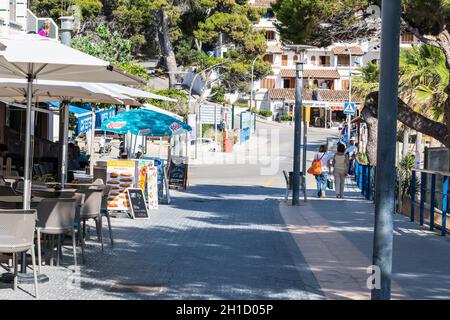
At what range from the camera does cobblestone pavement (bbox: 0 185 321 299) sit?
965 centimetres

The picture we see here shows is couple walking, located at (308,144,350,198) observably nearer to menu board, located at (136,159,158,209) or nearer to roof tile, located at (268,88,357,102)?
menu board, located at (136,159,158,209)

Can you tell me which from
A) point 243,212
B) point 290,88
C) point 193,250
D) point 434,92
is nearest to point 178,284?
point 193,250

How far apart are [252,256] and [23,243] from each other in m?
4.60

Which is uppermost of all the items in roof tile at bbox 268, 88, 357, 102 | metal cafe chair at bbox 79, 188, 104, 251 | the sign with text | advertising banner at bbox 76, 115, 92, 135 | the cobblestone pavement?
roof tile at bbox 268, 88, 357, 102

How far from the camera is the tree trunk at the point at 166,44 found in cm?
6738

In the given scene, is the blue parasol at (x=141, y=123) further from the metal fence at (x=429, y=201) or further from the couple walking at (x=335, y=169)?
the metal fence at (x=429, y=201)

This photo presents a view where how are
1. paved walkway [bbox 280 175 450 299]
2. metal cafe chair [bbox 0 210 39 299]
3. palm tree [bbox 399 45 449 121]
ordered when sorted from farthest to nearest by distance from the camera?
1. palm tree [bbox 399 45 449 121]
2. paved walkway [bbox 280 175 450 299]
3. metal cafe chair [bbox 0 210 39 299]

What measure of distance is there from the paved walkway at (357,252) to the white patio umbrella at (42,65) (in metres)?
3.71

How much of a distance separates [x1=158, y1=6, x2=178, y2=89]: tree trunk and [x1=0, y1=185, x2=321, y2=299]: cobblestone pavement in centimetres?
4948

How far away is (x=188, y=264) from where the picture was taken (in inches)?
465

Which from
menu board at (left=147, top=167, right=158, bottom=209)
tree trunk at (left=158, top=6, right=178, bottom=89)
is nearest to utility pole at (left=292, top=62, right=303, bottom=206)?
menu board at (left=147, top=167, right=158, bottom=209)

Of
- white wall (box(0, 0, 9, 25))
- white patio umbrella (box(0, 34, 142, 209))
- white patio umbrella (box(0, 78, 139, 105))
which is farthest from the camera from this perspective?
white wall (box(0, 0, 9, 25))

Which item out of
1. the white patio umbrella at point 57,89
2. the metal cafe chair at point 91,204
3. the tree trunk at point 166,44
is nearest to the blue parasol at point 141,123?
the white patio umbrella at point 57,89

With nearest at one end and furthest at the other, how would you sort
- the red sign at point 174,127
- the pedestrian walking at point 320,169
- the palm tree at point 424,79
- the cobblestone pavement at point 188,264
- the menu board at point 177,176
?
the cobblestone pavement at point 188,264 < the red sign at point 174,127 < the pedestrian walking at point 320,169 < the palm tree at point 424,79 < the menu board at point 177,176
